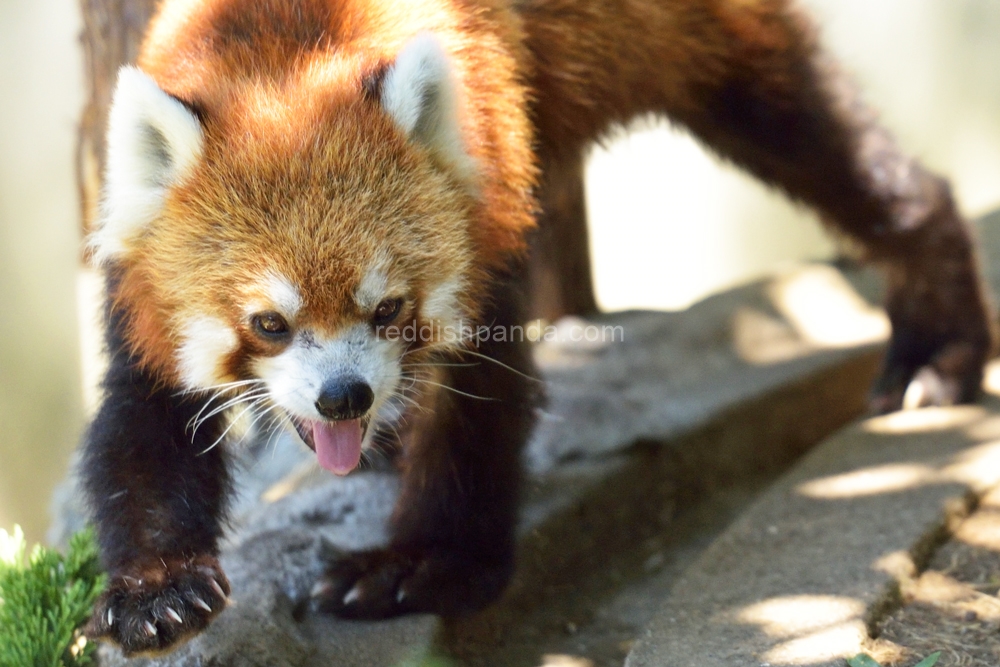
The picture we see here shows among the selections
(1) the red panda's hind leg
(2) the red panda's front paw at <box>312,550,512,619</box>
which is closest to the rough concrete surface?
(1) the red panda's hind leg

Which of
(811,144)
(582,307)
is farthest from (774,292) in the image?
(811,144)

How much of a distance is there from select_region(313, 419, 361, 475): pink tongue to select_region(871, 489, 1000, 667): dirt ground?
162 centimetres

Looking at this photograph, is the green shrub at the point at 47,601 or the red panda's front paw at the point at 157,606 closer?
the red panda's front paw at the point at 157,606

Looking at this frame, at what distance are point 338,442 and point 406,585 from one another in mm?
749

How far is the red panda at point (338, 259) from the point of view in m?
2.79

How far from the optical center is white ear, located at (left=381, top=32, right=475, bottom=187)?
283 cm

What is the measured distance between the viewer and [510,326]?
3.54m

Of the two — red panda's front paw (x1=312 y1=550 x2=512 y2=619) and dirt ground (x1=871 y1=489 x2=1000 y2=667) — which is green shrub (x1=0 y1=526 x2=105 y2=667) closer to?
red panda's front paw (x1=312 y1=550 x2=512 y2=619)

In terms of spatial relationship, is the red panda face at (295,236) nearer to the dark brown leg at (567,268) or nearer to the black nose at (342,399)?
the black nose at (342,399)

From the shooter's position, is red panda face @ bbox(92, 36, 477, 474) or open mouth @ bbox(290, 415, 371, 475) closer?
red panda face @ bbox(92, 36, 477, 474)

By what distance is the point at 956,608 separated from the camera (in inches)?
126

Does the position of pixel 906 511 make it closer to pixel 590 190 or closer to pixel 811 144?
pixel 811 144

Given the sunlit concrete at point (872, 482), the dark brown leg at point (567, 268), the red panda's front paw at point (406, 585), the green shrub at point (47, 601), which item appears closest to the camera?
the green shrub at point (47, 601)

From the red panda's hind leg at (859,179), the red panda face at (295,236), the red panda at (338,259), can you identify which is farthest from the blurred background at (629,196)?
the red panda face at (295,236)
